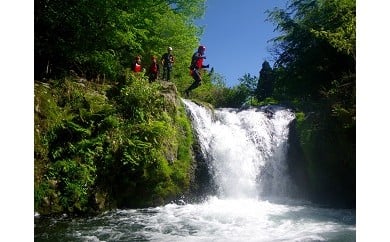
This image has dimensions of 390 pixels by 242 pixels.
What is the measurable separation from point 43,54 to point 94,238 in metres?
2.56

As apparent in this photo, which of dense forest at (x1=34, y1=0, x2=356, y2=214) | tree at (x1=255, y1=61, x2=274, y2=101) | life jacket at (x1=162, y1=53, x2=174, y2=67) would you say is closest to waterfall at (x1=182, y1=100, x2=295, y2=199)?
dense forest at (x1=34, y1=0, x2=356, y2=214)

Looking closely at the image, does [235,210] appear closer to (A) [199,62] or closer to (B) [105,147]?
(B) [105,147]

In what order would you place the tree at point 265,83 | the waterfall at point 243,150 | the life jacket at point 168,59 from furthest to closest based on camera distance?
the tree at point 265,83 < the life jacket at point 168,59 < the waterfall at point 243,150

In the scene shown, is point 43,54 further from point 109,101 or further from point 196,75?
point 196,75

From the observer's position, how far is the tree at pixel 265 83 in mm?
10472

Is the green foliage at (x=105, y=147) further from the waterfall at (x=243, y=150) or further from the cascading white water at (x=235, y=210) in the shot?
→ the waterfall at (x=243, y=150)

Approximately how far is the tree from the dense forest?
2.44m

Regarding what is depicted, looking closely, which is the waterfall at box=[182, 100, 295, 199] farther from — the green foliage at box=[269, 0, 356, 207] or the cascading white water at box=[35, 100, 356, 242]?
the green foliage at box=[269, 0, 356, 207]

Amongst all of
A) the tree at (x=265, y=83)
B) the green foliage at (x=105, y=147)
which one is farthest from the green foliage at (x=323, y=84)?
the green foliage at (x=105, y=147)

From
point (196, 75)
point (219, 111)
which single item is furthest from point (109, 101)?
point (219, 111)

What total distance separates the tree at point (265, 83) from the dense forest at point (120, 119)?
2444 mm

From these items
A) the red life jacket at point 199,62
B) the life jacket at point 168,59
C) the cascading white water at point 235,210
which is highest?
the life jacket at point 168,59
